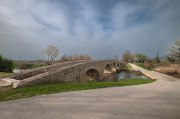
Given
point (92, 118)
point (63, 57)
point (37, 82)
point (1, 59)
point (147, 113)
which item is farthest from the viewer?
point (63, 57)

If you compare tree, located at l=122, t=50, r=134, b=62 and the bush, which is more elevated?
tree, located at l=122, t=50, r=134, b=62

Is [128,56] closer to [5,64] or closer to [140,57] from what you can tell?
[140,57]

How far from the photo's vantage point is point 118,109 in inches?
97.8

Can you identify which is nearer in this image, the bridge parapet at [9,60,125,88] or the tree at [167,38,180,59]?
the bridge parapet at [9,60,125,88]

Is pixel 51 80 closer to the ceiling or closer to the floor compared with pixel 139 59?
closer to the floor

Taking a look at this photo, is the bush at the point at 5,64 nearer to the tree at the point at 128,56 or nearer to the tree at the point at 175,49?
the tree at the point at 175,49

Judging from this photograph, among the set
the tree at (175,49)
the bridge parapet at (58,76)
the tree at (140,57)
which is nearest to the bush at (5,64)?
the bridge parapet at (58,76)

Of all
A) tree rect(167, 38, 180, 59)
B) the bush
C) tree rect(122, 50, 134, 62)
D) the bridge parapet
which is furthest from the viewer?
tree rect(122, 50, 134, 62)

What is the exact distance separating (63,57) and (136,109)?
51.8 ft

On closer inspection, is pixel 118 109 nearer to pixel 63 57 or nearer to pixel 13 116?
pixel 13 116

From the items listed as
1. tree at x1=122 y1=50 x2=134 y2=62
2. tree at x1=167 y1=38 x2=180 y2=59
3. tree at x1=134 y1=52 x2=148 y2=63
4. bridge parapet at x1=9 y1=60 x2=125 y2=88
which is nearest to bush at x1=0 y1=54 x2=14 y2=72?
Answer: bridge parapet at x1=9 y1=60 x2=125 y2=88

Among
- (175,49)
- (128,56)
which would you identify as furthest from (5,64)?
(128,56)

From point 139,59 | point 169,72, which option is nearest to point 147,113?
point 169,72

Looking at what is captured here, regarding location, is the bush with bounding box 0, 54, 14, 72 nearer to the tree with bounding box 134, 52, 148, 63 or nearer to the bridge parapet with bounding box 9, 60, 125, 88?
the bridge parapet with bounding box 9, 60, 125, 88
